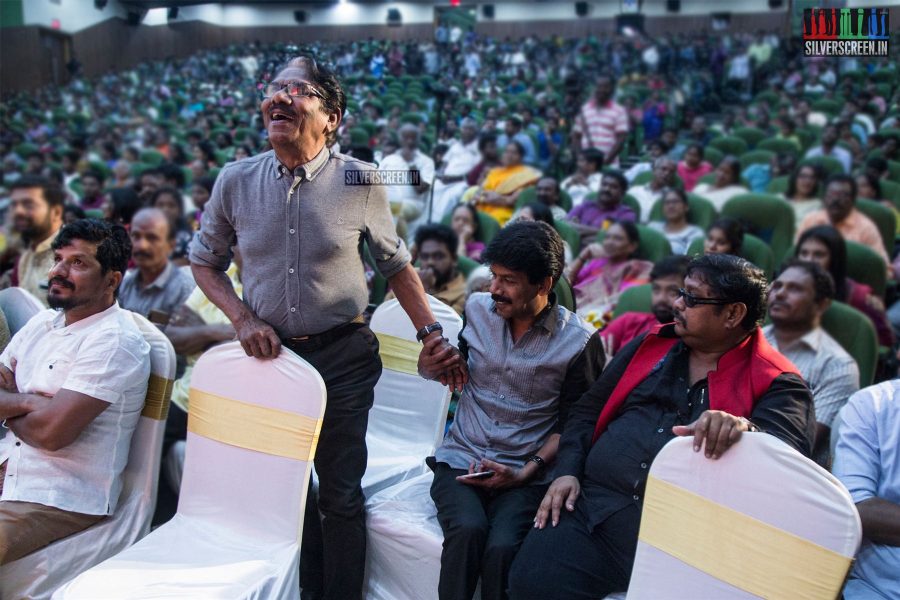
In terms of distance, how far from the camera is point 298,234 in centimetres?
155

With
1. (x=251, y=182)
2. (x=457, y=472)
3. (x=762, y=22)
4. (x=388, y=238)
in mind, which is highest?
(x=762, y=22)

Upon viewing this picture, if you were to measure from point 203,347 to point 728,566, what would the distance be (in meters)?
1.70

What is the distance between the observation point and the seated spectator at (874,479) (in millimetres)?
1383

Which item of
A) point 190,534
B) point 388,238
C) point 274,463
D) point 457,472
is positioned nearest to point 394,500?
point 457,472

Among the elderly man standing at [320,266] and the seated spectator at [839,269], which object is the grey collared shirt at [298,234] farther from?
the seated spectator at [839,269]

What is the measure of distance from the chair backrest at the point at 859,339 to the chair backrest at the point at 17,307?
2297mm

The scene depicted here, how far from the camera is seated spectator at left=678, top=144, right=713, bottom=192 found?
5156 mm

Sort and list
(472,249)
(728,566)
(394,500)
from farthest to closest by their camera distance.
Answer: (472,249)
(394,500)
(728,566)

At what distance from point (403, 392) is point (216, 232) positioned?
741mm

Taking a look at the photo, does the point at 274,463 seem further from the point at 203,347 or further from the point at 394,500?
the point at 203,347

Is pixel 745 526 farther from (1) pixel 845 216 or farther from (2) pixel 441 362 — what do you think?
(1) pixel 845 216

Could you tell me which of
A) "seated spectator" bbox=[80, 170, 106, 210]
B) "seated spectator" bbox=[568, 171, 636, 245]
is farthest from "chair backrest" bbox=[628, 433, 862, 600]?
"seated spectator" bbox=[80, 170, 106, 210]

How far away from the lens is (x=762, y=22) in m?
6.32

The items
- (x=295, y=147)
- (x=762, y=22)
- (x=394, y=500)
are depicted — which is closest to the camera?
(x=295, y=147)
